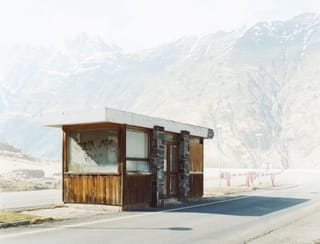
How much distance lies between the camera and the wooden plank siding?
25.1m

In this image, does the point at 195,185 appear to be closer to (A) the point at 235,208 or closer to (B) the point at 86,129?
(A) the point at 235,208

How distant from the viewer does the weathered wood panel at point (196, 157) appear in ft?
83.3

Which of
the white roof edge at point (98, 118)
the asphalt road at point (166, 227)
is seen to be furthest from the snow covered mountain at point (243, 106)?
the asphalt road at point (166, 227)

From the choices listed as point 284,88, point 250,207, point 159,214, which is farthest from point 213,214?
point 284,88

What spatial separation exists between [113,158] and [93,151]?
97 cm

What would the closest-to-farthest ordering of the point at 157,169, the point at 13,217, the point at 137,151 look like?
the point at 13,217, the point at 137,151, the point at 157,169

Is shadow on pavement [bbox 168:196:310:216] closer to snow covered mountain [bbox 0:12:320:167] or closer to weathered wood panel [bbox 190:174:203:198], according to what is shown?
weathered wood panel [bbox 190:174:203:198]

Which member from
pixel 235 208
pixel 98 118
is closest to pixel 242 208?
pixel 235 208

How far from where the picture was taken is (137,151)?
67.6 ft

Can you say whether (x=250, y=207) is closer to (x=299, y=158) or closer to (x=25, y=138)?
(x=299, y=158)

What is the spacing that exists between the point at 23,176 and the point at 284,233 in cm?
5293

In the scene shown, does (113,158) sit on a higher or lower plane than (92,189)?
higher

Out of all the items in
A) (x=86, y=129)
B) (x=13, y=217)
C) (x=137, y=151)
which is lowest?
(x=13, y=217)

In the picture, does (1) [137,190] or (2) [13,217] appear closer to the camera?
(2) [13,217]
